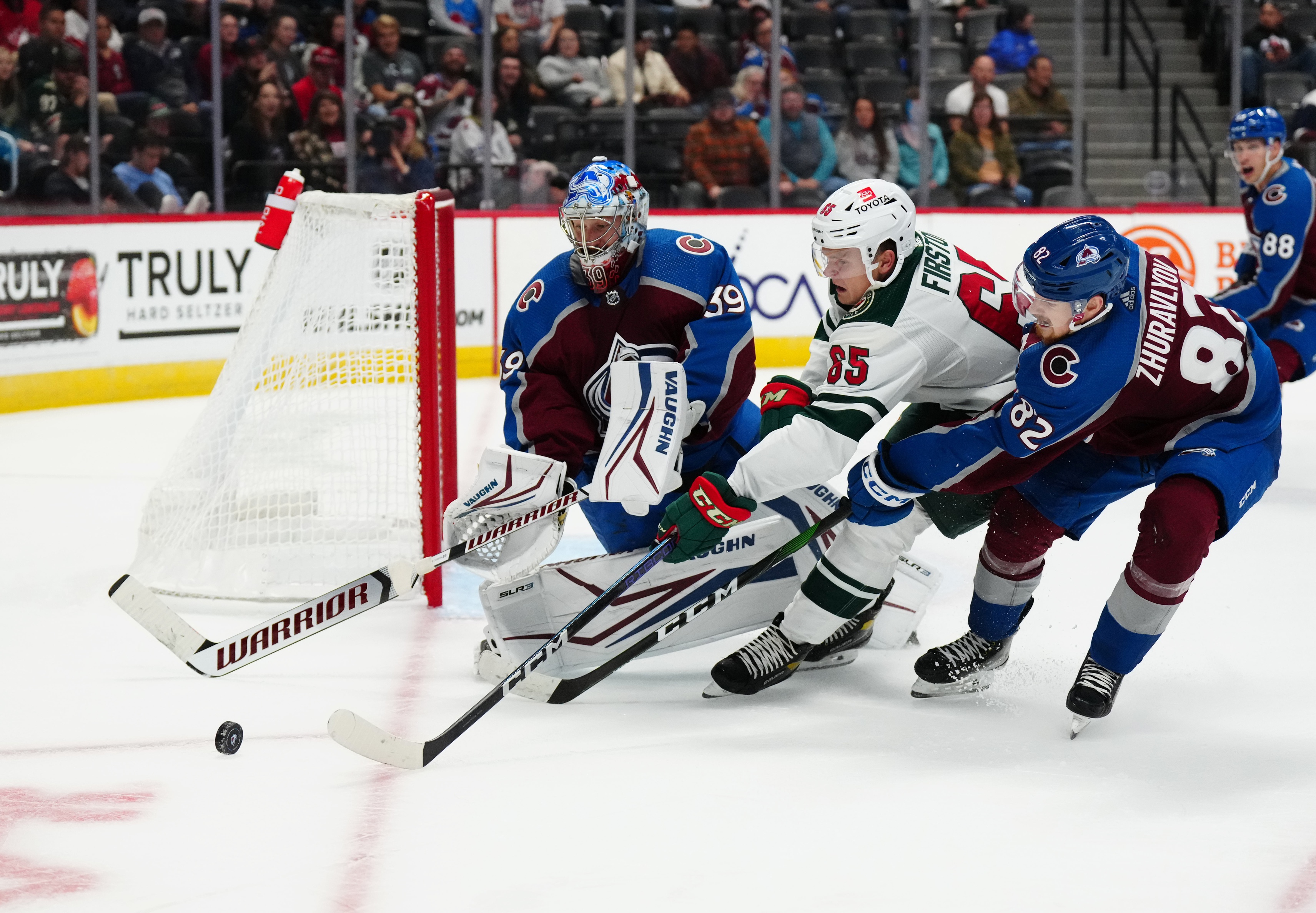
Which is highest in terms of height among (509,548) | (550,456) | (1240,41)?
(1240,41)

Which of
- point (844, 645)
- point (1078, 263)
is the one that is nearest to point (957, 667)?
point (844, 645)

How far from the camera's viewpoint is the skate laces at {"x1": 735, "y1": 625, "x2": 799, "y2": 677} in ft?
8.98

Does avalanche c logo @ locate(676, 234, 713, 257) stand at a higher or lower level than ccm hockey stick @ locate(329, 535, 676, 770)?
higher

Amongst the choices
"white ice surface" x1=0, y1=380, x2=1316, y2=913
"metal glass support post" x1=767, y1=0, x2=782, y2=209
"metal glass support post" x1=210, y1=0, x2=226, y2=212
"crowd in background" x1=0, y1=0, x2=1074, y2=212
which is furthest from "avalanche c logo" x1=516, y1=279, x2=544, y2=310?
"metal glass support post" x1=767, y1=0, x2=782, y2=209

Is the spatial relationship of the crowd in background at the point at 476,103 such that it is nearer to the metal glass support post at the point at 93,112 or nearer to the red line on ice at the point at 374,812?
the metal glass support post at the point at 93,112

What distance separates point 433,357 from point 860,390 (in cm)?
122

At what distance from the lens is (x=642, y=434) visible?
2674 millimetres

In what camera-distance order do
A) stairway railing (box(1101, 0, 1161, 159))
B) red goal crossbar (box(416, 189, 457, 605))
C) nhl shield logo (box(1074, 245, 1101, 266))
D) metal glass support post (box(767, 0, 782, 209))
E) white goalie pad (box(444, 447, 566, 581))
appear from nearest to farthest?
nhl shield logo (box(1074, 245, 1101, 266)), white goalie pad (box(444, 447, 566, 581)), red goal crossbar (box(416, 189, 457, 605)), metal glass support post (box(767, 0, 782, 209)), stairway railing (box(1101, 0, 1161, 159))

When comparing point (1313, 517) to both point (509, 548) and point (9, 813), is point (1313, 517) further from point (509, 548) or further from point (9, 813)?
point (9, 813)

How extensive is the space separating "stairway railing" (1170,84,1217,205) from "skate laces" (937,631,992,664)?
20.0ft

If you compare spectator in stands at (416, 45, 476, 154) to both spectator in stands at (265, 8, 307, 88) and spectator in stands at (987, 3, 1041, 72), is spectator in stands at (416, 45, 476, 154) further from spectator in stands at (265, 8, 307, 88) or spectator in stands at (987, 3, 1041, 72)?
spectator in stands at (987, 3, 1041, 72)

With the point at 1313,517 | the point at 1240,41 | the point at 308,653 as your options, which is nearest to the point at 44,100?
the point at 308,653

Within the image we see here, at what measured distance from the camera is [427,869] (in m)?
1.97

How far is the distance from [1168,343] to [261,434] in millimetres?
2035
